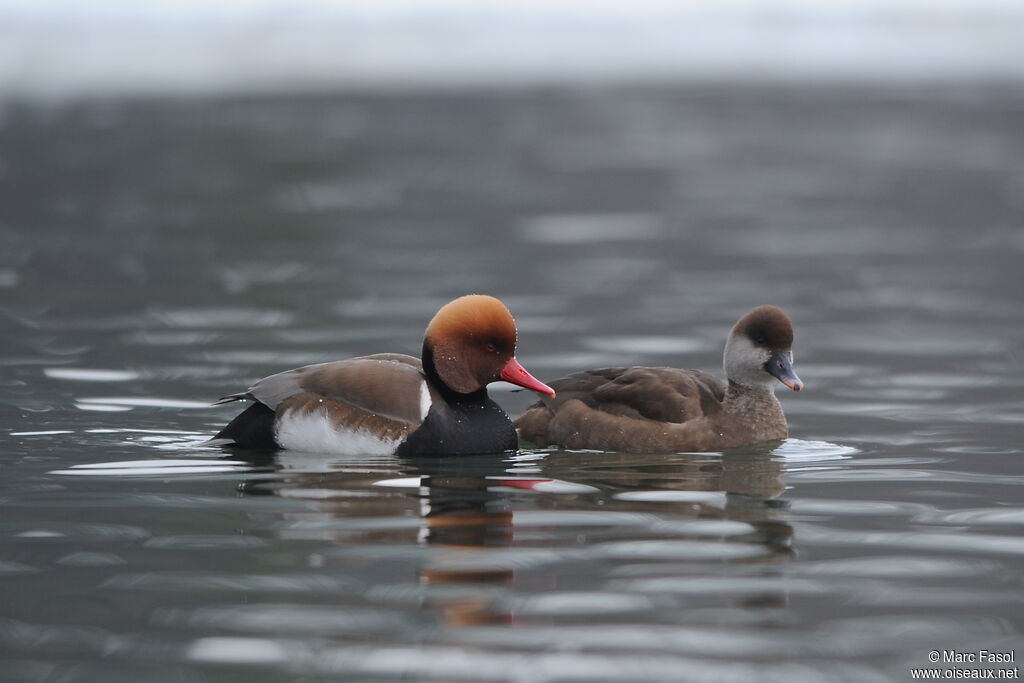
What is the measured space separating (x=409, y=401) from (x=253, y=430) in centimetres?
78

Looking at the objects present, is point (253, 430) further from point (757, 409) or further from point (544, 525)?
point (757, 409)

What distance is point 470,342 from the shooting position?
27.4 feet

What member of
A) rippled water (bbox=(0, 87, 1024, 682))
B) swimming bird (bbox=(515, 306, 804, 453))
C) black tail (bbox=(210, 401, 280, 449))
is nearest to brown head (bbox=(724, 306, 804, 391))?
swimming bird (bbox=(515, 306, 804, 453))

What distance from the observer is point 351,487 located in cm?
759

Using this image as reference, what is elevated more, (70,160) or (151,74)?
(151,74)

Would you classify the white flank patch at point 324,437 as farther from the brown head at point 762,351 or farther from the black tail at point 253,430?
the brown head at point 762,351

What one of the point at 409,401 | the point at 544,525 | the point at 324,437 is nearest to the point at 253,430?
the point at 324,437

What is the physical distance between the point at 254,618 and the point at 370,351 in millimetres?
5749

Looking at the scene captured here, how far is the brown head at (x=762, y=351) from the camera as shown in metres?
8.75

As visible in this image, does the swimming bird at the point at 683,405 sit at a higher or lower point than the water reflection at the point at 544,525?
higher

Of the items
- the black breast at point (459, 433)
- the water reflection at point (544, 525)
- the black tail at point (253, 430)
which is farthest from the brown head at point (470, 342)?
the black tail at point (253, 430)

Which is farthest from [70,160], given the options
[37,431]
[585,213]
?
[37,431]

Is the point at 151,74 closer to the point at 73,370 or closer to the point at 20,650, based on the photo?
the point at 73,370

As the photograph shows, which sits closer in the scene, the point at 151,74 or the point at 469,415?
the point at 469,415
